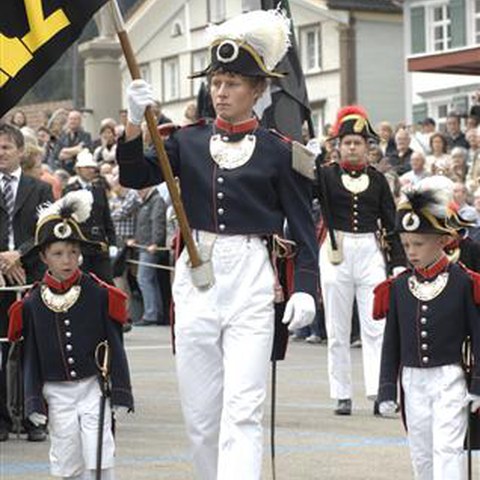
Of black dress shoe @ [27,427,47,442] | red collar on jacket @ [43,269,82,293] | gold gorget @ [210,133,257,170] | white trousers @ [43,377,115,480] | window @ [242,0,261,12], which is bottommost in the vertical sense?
black dress shoe @ [27,427,47,442]

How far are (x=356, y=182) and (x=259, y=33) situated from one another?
243 inches

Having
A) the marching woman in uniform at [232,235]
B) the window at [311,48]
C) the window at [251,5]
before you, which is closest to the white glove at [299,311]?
the marching woman in uniform at [232,235]

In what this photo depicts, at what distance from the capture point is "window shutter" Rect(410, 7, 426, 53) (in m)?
53.5

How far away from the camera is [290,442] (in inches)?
494

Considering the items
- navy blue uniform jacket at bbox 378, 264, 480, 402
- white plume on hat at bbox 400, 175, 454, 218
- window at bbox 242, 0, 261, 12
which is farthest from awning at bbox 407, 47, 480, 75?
navy blue uniform jacket at bbox 378, 264, 480, 402

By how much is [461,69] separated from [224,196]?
2085cm

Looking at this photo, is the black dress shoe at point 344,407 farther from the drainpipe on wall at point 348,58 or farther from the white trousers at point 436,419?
the drainpipe on wall at point 348,58

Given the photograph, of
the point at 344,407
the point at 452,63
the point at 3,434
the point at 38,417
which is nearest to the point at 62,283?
the point at 38,417

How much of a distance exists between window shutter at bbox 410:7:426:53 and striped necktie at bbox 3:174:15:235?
135ft

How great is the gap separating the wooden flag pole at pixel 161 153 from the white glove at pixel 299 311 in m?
0.46

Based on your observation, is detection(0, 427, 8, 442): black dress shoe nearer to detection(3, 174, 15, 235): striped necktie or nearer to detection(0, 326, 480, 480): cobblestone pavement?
detection(0, 326, 480, 480): cobblestone pavement

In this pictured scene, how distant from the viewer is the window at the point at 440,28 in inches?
2104

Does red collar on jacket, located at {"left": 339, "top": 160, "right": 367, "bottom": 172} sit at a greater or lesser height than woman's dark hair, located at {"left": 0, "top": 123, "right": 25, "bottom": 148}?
lesser

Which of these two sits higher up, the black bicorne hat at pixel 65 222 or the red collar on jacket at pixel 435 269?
the black bicorne hat at pixel 65 222
